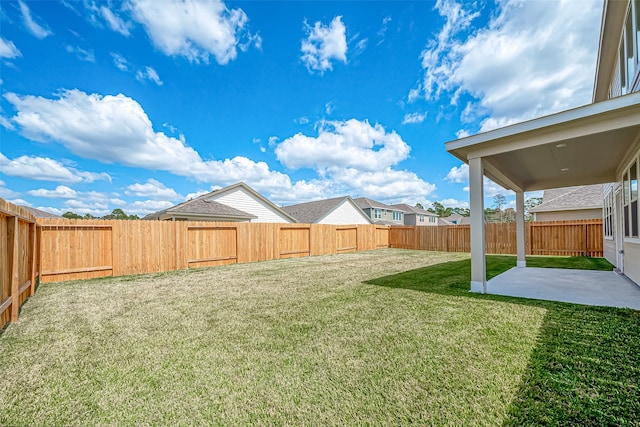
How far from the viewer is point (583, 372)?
2.34 meters

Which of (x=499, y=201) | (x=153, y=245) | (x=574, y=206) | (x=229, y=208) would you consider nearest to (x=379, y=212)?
(x=574, y=206)

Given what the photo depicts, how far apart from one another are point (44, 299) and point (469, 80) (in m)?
14.6

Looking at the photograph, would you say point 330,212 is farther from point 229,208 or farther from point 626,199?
point 626,199

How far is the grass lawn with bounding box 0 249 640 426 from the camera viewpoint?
→ 192 cm

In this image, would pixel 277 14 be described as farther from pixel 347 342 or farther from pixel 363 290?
pixel 347 342

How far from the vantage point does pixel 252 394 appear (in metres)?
2.14

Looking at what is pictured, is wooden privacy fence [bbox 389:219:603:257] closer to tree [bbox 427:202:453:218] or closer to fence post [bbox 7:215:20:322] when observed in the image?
fence post [bbox 7:215:20:322]

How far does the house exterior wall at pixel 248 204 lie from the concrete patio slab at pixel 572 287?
49.2 feet

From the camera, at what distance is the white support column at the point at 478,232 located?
17.1 ft

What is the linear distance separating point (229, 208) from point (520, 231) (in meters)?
14.3

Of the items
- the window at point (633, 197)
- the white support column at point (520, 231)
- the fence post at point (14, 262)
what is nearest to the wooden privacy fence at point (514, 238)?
the white support column at point (520, 231)

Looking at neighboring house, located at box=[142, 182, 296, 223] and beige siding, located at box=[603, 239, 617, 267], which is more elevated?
neighboring house, located at box=[142, 182, 296, 223]

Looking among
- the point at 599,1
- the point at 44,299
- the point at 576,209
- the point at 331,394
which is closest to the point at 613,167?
the point at 599,1

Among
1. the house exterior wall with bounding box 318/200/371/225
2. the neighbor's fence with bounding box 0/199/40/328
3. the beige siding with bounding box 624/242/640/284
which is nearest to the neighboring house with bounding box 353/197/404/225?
the house exterior wall with bounding box 318/200/371/225
